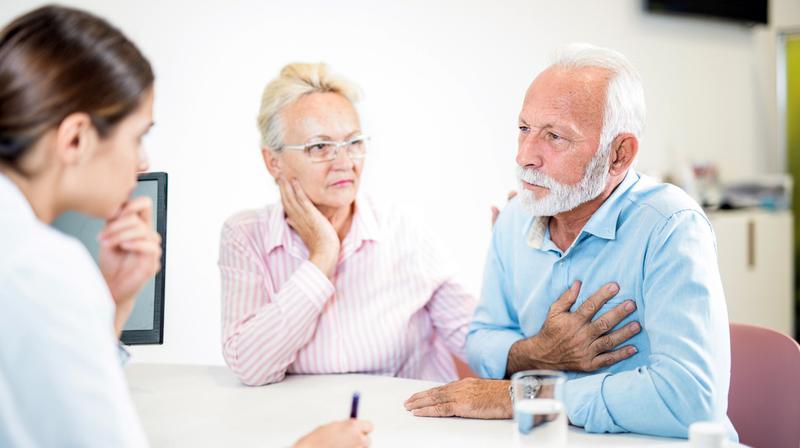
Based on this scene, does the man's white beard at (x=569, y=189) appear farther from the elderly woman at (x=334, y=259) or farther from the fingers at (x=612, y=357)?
the elderly woman at (x=334, y=259)

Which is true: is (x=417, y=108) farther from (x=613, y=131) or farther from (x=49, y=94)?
(x=49, y=94)

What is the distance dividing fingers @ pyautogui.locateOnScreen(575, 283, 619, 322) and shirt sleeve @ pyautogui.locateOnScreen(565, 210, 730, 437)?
6cm

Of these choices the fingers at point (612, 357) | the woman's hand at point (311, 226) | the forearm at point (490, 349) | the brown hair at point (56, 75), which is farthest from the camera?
the woman's hand at point (311, 226)

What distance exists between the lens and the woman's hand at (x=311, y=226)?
2146mm

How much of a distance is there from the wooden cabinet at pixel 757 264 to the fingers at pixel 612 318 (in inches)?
125

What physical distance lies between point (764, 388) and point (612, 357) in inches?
13.1

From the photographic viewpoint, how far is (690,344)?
161cm

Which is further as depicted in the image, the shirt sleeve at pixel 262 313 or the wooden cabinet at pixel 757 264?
the wooden cabinet at pixel 757 264

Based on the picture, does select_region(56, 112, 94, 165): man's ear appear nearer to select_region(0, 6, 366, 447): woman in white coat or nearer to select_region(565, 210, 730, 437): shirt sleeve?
select_region(0, 6, 366, 447): woman in white coat

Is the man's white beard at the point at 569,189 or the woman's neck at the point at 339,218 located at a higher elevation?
the man's white beard at the point at 569,189

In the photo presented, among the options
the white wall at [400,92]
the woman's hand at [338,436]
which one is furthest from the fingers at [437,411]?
the white wall at [400,92]

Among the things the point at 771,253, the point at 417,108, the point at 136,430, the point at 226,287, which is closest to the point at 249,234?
the point at 226,287

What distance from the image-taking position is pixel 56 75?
42.6 inches

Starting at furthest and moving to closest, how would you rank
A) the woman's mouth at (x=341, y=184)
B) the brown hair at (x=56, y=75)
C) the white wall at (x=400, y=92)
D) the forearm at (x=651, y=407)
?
the white wall at (x=400, y=92) < the woman's mouth at (x=341, y=184) < the forearm at (x=651, y=407) < the brown hair at (x=56, y=75)
